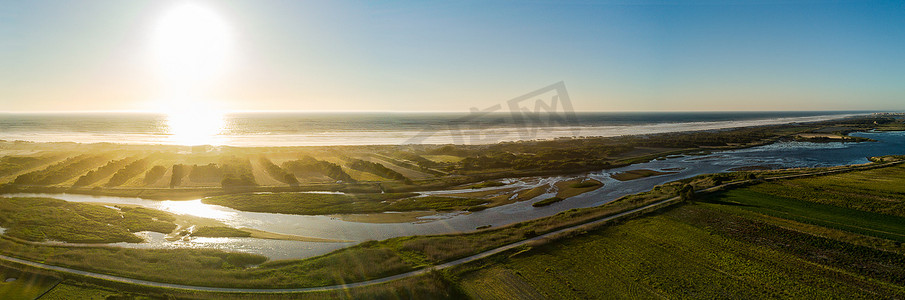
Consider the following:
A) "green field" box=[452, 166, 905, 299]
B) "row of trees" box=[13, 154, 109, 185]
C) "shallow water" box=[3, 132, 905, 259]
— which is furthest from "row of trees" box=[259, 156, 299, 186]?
"green field" box=[452, 166, 905, 299]

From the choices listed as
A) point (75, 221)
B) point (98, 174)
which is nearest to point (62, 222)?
point (75, 221)

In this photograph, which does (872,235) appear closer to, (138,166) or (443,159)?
(443,159)

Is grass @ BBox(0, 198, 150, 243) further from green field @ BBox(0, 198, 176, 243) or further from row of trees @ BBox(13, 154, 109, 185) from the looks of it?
row of trees @ BBox(13, 154, 109, 185)

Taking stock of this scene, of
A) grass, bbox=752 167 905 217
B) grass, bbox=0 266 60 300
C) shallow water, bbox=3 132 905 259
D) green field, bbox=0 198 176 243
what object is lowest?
shallow water, bbox=3 132 905 259

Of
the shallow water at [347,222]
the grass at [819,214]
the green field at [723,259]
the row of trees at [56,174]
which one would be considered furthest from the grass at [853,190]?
the row of trees at [56,174]

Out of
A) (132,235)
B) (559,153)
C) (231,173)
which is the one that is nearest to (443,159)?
(559,153)

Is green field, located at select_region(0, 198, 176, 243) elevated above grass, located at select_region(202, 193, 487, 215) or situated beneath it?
elevated above

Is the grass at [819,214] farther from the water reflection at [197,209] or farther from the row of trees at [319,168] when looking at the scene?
the water reflection at [197,209]

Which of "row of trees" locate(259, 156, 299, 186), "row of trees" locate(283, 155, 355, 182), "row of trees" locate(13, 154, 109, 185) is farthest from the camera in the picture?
"row of trees" locate(283, 155, 355, 182)
